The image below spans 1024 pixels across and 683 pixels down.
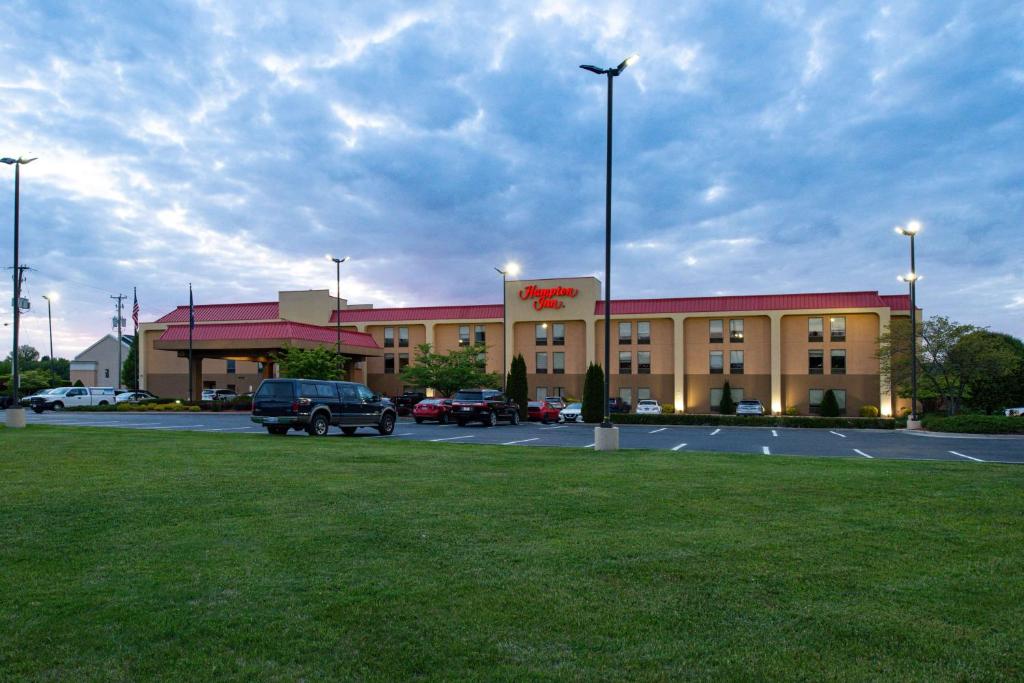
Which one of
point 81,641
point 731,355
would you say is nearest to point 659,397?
point 731,355

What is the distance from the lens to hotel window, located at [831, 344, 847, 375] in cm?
5616

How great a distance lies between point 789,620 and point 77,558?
19.2 feet

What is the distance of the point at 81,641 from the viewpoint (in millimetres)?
4402

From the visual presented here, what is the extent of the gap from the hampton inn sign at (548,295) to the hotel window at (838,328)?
20.9 metres

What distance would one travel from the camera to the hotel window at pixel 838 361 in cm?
5616

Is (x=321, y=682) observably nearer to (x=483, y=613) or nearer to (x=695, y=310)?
(x=483, y=613)

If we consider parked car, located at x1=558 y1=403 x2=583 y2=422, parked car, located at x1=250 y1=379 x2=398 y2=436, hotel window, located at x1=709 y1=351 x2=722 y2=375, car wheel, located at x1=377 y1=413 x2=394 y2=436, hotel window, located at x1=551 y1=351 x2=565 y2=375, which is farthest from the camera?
hotel window, located at x1=551 y1=351 x2=565 y2=375

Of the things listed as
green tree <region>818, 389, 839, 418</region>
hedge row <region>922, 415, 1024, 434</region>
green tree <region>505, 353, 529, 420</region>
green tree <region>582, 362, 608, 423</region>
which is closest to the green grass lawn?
hedge row <region>922, 415, 1024, 434</region>

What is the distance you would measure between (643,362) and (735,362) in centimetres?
770

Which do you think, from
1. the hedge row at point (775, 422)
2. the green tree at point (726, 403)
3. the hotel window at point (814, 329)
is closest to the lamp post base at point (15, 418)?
the hedge row at point (775, 422)

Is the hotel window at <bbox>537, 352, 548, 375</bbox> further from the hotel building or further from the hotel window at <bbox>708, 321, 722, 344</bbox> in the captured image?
the hotel window at <bbox>708, 321, 722, 344</bbox>

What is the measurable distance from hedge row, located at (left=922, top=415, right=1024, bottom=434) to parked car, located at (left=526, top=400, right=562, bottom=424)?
19786 millimetres

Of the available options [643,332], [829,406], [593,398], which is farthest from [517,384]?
[829,406]

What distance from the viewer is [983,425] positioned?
29.9 m
